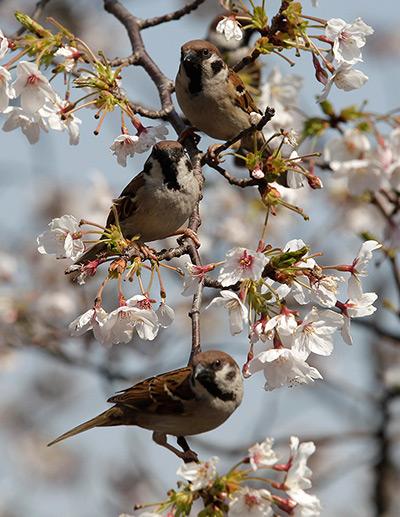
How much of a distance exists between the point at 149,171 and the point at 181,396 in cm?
99

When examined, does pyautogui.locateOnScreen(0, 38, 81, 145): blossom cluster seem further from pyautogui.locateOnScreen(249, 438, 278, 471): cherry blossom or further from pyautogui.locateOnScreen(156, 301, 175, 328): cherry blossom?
pyautogui.locateOnScreen(249, 438, 278, 471): cherry blossom

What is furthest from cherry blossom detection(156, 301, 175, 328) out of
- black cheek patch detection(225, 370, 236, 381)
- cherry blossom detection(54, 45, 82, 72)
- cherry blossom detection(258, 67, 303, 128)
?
cherry blossom detection(258, 67, 303, 128)

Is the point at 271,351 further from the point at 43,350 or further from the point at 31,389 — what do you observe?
the point at 31,389

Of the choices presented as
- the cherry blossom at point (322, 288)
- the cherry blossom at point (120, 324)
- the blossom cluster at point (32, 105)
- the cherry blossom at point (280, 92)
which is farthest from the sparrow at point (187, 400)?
the cherry blossom at point (280, 92)

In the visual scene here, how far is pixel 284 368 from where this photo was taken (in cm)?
303

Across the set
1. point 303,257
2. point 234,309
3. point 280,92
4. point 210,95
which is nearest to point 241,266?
point 234,309

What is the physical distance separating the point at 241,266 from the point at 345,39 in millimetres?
952

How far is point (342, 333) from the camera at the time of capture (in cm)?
318

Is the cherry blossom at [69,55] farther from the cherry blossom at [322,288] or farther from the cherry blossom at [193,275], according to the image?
the cherry blossom at [322,288]

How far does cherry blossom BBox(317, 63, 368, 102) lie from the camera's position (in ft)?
10.9

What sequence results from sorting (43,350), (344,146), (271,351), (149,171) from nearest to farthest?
(271,351) → (149,171) → (344,146) → (43,350)

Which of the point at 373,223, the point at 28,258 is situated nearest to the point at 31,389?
the point at 28,258

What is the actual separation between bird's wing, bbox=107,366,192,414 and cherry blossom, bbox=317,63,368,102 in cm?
115

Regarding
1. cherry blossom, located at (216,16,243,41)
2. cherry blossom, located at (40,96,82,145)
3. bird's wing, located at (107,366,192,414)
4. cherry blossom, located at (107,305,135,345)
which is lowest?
bird's wing, located at (107,366,192,414)
